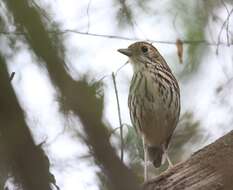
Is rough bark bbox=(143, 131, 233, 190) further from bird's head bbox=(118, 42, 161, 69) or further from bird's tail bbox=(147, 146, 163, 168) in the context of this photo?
bird's head bbox=(118, 42, 161, 69)

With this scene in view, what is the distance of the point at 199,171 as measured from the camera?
2.69m

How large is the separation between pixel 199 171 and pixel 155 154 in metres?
2.15

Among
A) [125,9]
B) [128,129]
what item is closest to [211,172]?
[128,129]

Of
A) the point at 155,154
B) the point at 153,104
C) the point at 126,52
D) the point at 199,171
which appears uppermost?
the point at 126,52

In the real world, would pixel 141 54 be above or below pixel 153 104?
above

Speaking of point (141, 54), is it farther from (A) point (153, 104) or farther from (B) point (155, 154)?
(B) point (155, 154)

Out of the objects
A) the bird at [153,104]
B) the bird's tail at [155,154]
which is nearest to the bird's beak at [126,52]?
the bird at [153,104]

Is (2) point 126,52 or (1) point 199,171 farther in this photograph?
(2) point 126,52

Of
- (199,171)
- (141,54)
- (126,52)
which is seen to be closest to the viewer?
(199,171)

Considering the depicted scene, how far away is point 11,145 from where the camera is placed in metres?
0.83

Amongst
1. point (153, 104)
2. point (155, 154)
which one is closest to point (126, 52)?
point (153, 104)

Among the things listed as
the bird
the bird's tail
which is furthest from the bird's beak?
the bird's tail

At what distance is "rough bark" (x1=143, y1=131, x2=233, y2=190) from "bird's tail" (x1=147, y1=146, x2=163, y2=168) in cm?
188

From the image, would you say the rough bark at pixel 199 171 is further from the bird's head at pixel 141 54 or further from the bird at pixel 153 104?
the bird's head at pixel 141 54
